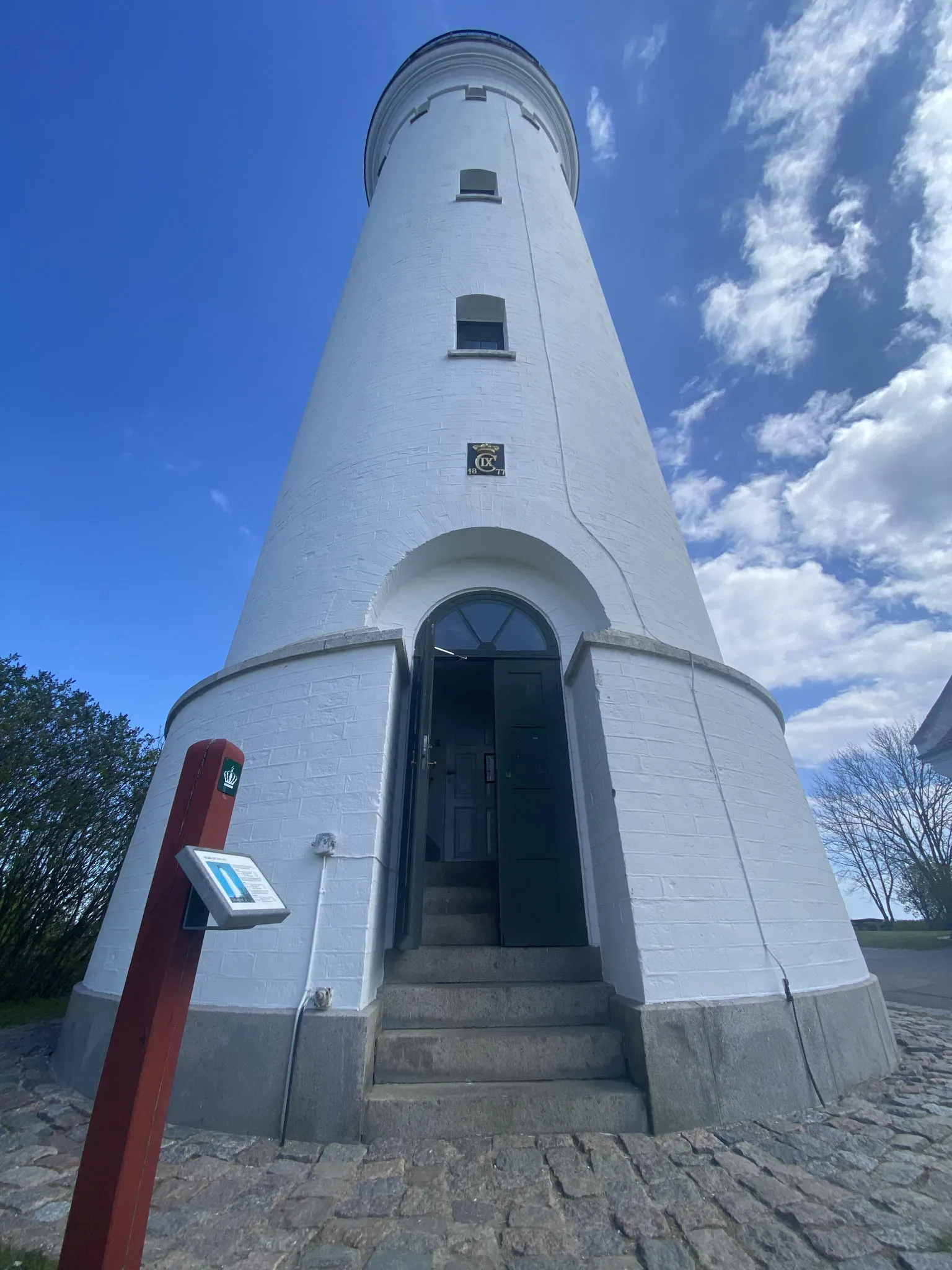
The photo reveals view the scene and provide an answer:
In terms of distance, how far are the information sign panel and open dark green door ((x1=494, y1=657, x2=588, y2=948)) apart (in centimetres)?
303

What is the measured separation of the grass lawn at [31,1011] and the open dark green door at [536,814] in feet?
15.5

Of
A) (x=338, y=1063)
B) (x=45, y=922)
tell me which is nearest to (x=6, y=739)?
(x=45, y=922)

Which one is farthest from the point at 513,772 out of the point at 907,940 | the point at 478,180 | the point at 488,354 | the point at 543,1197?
the point at 907,940

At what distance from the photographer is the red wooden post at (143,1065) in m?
1.46

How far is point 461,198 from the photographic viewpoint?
858 centimetres

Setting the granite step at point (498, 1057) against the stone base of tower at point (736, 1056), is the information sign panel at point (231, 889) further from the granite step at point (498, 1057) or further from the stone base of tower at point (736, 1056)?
the stone base of tower at point (736, 1056)

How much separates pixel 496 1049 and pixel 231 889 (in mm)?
2633

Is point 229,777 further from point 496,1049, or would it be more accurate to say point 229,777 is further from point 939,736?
point 939,736

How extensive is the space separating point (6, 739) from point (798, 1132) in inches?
341

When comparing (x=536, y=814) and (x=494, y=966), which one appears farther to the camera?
(x=536, y=814)

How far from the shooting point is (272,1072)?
3182mm

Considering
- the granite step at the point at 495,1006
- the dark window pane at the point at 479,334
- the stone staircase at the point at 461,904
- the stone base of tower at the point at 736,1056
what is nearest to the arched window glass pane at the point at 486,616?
the stone staircase at the point at 461,904

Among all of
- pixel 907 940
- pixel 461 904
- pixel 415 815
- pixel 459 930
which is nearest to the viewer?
pixel 415 815

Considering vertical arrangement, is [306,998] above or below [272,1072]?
above
